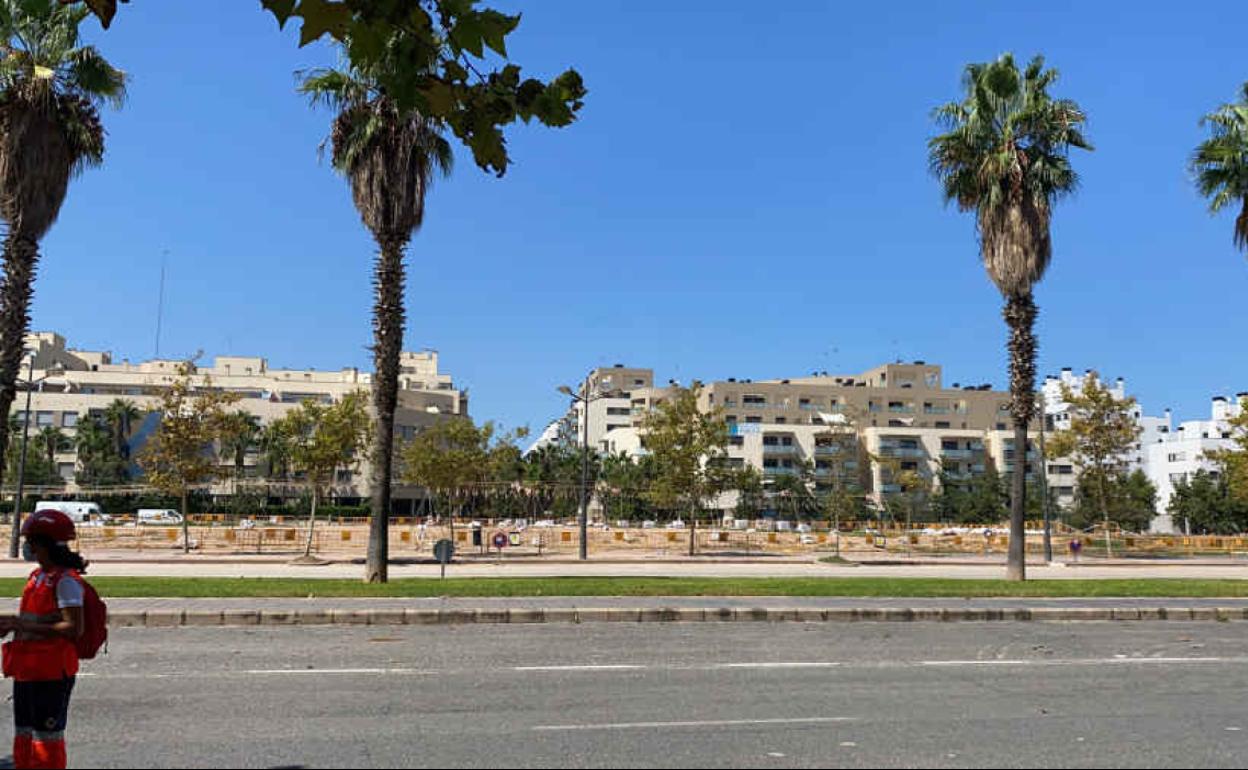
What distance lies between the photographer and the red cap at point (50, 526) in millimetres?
4668

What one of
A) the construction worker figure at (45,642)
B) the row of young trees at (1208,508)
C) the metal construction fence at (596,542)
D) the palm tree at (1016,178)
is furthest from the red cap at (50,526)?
the row of young trees at (1208,508)

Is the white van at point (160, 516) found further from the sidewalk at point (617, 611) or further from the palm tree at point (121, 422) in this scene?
the sidewalk at point (617, 611)

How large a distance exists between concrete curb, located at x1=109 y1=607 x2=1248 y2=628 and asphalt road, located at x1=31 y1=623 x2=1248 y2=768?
600mm

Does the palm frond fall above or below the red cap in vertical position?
above

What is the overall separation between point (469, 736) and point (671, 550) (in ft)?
138

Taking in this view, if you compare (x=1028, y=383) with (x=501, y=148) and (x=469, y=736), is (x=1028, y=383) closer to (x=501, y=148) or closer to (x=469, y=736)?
(x=469, y=736)

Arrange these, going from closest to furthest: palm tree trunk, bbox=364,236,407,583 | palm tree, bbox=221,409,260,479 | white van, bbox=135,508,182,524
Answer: palm tree trunk, bbox=364,236,407,583 → palm tree, bbox=221,409,260,479 → white van, bbox=135,508,182,524

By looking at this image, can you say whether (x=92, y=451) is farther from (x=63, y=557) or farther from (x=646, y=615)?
(x=63, y=557)

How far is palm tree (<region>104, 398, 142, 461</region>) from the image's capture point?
86688mm

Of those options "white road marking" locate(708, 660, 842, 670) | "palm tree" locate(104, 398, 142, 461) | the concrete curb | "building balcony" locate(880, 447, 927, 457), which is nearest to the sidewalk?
the concrete curb

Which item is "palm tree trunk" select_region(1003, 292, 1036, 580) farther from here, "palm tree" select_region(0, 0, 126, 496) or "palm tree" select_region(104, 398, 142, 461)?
"palm tree" select_region(104, 398, 142, 461)

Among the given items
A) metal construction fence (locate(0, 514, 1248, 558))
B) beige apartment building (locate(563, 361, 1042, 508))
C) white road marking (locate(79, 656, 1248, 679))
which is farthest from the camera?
beige apartment building (locate(563, 361, 1042, 508))

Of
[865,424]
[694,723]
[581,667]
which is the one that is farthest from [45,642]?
[865,424]

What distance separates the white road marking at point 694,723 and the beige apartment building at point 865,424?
85.3 meters
